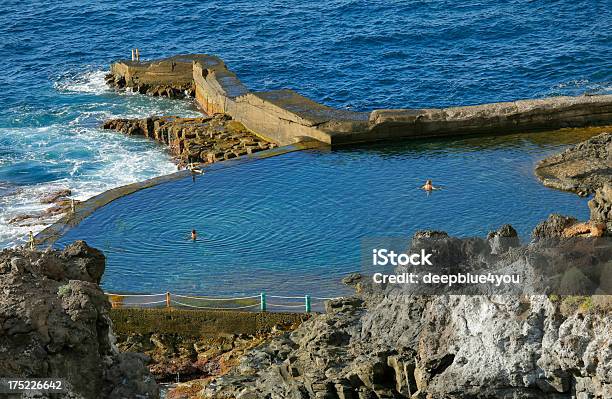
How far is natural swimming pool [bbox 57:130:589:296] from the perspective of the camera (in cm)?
3381

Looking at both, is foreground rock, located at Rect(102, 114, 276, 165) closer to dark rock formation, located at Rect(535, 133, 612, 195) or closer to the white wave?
the white wave

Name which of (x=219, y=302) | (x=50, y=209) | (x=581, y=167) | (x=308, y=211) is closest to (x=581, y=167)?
(x=581, y=167)

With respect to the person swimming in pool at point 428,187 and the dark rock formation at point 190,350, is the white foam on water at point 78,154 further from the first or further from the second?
the person swimming in pool at point 428,187

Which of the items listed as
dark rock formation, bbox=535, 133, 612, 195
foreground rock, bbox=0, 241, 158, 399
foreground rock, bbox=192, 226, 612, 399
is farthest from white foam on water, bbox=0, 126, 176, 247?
foreground rock, bbox=0, 241, 158, 399

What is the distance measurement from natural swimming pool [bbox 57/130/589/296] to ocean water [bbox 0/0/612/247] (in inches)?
233

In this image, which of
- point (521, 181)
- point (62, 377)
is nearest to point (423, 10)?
point (521, 181)

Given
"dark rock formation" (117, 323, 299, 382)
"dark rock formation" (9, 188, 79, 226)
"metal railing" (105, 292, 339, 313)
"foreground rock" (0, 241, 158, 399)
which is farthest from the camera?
"dark rock formation" (9, 188, 79, 226)

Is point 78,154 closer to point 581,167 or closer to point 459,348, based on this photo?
point 581,167

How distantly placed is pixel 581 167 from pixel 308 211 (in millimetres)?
8311

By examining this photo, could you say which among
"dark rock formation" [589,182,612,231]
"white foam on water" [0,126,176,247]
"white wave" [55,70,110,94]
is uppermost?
"white wave" [55,70,110,94]

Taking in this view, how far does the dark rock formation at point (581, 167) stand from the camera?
37.5m

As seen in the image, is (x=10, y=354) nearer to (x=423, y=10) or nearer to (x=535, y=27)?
(x=535, y=27)

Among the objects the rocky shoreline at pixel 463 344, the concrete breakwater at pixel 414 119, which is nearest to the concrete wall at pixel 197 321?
the rocky shoreline at pixel 463 344

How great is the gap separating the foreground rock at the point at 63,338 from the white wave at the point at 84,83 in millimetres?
45397
